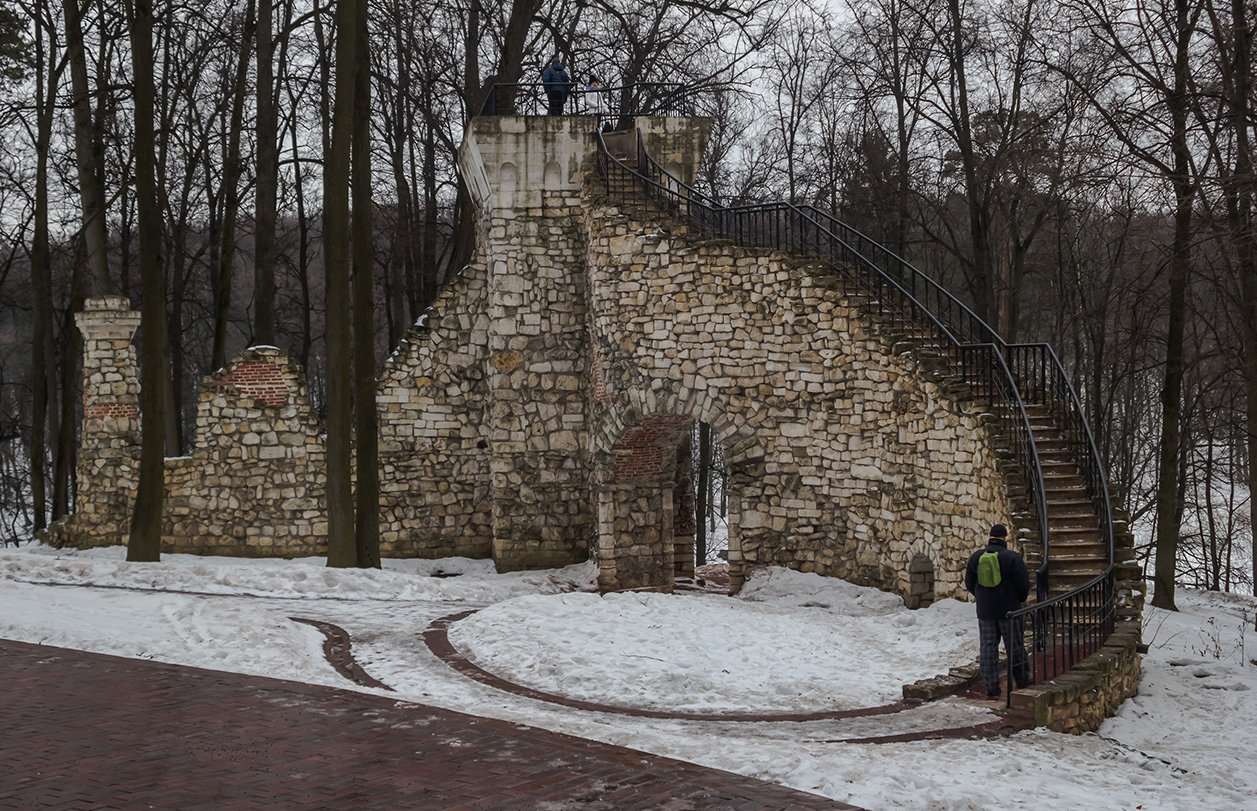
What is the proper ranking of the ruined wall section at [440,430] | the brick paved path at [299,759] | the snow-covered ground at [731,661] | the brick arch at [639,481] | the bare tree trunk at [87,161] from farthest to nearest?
1. the bare tree trunk at [87,161]
2. the ruined wall section at [440,430]
3. the brick arch at [639,481]
4. the snow-covered ground at [731,661]
5. the brick paved path at [299,759]

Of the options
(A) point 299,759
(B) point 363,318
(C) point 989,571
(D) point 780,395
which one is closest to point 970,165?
(D) point 780,395

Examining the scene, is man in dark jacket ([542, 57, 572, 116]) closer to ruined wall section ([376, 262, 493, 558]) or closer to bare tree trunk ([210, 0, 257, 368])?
ruined wall section ([376, 262, 493, 558])

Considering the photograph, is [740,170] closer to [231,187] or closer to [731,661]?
[231,187]

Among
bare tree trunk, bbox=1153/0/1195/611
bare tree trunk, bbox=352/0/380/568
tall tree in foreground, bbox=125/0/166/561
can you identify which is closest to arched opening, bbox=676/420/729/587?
bare tree trunk, bbox=352/0/380/568

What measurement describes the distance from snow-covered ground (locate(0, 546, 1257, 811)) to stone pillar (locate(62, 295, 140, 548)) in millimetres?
3100

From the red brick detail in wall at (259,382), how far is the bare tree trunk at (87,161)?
3.31 metres

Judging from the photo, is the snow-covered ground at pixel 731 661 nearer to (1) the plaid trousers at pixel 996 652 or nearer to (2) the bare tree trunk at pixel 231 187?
(1) the plaid trousers at pixel 996 652

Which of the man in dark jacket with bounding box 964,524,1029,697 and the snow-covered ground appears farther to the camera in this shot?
the man in dark jacket with bounding box 964,524,1029,697

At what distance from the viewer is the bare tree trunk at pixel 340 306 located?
13.7 meters

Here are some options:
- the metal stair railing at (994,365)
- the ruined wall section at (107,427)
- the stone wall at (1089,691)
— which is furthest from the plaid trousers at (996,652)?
the ruined wall section at (107,427)

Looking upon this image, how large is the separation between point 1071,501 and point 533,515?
27.1 feet

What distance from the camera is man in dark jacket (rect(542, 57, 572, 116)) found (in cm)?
1678

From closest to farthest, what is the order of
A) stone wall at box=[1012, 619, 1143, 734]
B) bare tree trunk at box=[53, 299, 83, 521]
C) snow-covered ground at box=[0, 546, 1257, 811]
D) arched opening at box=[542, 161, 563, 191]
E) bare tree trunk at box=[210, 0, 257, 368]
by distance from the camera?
snow-covered ground at box=[0, 546, 1257, 811] → stone wall at box=[1012, 619, 1143, 734] → arched opening at box=[542, 161, 563, 191] → bare tree trunk at box=[210, 0, 257, 368] → bare tree trunk at box=[53, 299, 83, 521]

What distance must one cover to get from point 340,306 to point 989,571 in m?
8.89
